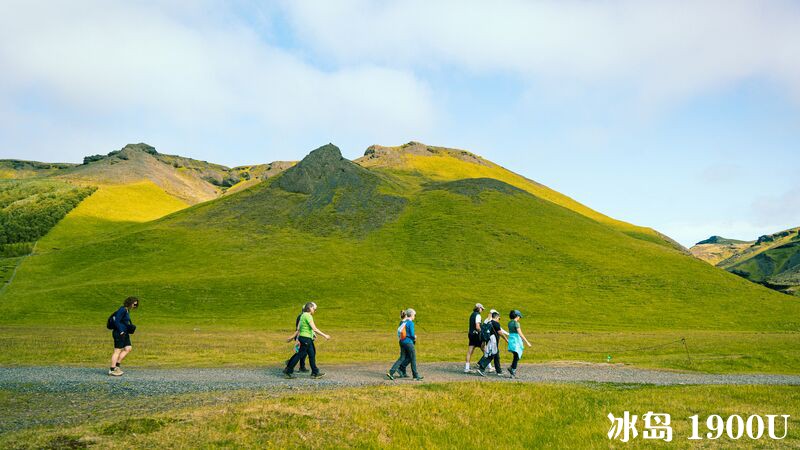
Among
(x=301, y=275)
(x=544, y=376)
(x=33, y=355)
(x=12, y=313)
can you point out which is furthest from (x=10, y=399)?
(x=301, y=275)

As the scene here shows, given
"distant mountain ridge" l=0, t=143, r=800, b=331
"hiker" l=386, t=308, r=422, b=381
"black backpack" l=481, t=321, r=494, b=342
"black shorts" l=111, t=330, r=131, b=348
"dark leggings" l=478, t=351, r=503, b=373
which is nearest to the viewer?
"black shorts" l=111, t=330, r=131, b=348

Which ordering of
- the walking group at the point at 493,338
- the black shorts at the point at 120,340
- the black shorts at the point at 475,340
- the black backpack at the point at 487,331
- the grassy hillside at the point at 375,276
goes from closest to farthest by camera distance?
the black shorts at the point at 120,340 → the walking group at the point at 493,338 → the black backpack at the point at 487,331 → the black shorts at the point at 475,340 → the grassy hillside at the point at 375,276

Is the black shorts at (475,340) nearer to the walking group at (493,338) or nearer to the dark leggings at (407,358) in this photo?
the walking group at (493,338)

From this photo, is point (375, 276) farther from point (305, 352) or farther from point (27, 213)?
point (27, 213)

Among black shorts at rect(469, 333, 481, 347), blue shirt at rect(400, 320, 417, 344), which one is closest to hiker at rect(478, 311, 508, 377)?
black shorts at rect(469, 333, 481, 347)

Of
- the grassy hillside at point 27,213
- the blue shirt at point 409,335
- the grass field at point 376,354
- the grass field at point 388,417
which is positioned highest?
the grassy hillside at point 27,213

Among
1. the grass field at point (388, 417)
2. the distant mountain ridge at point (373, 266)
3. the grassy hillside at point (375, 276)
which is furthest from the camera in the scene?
the distant mountain ridge at point (373, 266)

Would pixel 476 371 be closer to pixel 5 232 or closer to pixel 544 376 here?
pixel 544 376

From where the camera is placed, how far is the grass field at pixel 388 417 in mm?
12938

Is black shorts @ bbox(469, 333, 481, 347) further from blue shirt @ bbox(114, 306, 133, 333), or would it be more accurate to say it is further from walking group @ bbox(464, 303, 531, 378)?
blue shirt @ bbox(114, 306, 133, 333)

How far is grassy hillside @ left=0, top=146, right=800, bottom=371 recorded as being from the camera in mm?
65562

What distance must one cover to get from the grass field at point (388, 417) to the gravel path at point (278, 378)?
217 cm

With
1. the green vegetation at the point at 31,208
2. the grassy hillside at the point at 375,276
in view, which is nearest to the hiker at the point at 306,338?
the grassy hillside at the point at 375,276

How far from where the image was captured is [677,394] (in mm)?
20562
